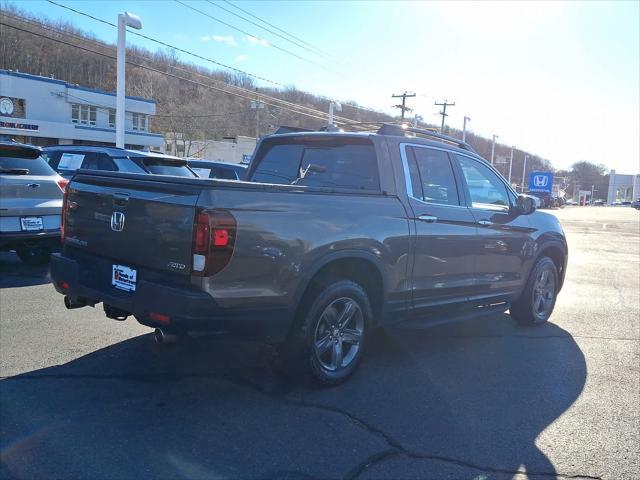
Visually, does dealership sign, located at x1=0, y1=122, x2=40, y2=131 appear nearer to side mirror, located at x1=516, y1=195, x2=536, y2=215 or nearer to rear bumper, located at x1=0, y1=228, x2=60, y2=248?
rear bumper, located at x1=0, y1=228, x2=60, y2=248

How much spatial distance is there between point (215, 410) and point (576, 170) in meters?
168

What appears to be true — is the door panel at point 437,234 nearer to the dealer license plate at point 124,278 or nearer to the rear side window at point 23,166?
the dealer license plate at point 124,278

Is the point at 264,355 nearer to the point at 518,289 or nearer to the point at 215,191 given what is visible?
the point at 215,191

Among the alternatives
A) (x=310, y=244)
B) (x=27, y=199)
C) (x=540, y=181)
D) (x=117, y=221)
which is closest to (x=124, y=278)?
(x=117, y=221)

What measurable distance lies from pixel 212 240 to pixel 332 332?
146 cm

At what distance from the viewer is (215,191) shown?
335 cm

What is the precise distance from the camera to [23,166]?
7.61 metres

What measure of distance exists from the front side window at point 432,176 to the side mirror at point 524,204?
1.19 metres

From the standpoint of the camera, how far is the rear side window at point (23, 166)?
7.37 metres

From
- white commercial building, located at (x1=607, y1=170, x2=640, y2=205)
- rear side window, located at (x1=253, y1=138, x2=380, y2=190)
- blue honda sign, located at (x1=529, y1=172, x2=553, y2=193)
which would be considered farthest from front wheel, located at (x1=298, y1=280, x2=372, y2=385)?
white commercial building, located at (x1=607, y1=170, x2=640, y2=205)

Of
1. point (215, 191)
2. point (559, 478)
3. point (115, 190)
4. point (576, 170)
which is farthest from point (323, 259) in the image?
point (576, 170)

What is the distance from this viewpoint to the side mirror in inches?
240

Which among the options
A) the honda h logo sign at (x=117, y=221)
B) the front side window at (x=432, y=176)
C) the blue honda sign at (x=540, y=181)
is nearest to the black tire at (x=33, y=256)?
the honda h logo sign at (x=117, y=221)

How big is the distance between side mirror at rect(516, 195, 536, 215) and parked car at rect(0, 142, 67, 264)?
6103 mm
